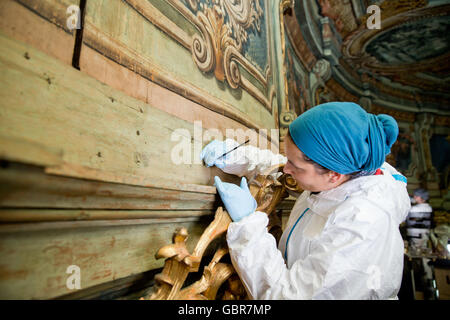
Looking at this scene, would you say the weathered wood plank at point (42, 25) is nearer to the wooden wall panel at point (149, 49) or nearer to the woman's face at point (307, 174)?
the wooden wall panel at point (149, 49)

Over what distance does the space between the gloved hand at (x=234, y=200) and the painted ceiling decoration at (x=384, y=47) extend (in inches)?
112

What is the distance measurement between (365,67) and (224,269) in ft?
21.9

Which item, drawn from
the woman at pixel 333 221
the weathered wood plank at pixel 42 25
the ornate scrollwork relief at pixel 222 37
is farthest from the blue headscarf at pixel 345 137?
the weathered wood plank at pixel 42 25

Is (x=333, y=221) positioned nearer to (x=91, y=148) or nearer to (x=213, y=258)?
(x=213, y=258)

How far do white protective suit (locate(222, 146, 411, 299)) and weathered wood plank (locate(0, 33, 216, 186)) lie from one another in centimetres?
38

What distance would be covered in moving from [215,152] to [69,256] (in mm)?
635

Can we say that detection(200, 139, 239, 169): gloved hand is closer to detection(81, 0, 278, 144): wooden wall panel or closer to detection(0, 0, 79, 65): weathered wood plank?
detection(81, 0, 278, 144): wooden wall panel

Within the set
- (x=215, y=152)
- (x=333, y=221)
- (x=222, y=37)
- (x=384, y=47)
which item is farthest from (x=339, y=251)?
(x=384, y=47)

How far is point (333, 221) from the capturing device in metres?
0.86

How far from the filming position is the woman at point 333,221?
2.52 feet

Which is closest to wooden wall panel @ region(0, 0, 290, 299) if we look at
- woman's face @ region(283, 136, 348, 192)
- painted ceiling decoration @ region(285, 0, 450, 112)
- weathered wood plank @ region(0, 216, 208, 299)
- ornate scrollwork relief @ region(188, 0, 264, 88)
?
weathered wood plank @ region(0, 216, 208, 299)

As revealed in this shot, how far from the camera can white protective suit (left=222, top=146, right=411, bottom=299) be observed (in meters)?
0.76
